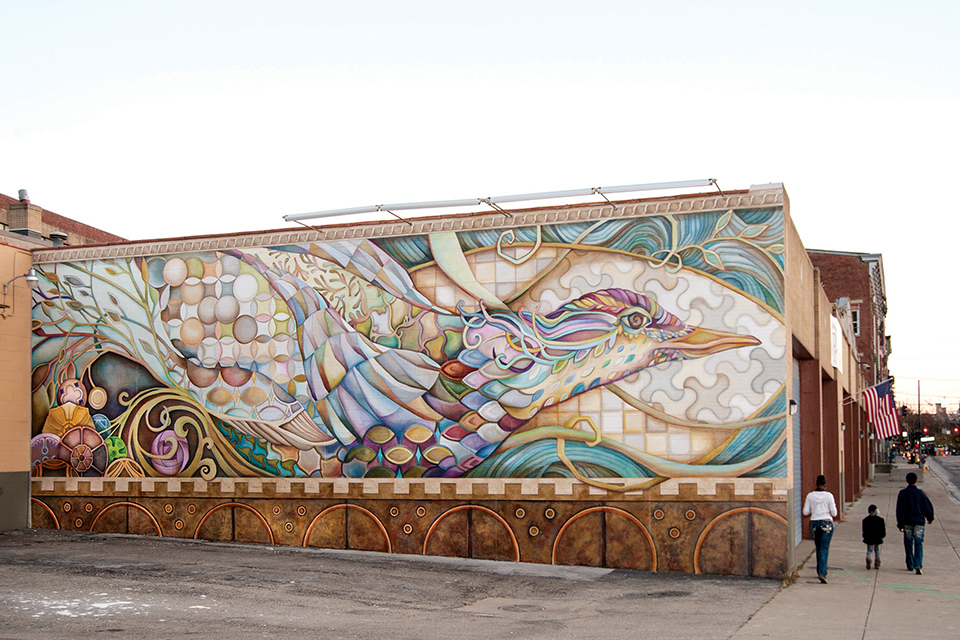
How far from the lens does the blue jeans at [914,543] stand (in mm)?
17125

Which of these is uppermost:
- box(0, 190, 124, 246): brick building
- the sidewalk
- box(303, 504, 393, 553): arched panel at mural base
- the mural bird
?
box(0, 190, 124, 246): brick building

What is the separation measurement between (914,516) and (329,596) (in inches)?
408

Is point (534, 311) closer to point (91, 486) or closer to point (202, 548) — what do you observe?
point (202, 548)

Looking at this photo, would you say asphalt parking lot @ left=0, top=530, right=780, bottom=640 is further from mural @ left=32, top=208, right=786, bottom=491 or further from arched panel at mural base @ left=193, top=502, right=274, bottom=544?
mural @ left=32, top=208, right=786, bottom=491

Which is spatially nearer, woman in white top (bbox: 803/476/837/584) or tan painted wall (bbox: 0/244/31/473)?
woman in white top (bbox: 803/476/837/584)

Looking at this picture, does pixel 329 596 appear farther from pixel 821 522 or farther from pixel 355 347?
pixel 821 522

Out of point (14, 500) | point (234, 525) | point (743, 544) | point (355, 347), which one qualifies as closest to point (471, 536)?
point (355, 347)

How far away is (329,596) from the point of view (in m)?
13.5

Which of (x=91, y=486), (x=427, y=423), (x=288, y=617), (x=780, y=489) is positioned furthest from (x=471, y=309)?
(x=91, y=486)

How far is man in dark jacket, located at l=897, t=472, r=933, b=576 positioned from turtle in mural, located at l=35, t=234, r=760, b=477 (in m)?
4.34

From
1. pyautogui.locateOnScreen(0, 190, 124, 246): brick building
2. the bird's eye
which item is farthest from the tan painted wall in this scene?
the bird's eye

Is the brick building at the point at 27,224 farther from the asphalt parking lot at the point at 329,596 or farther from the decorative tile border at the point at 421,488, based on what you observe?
the asphalt parking lot at the point at 329,596

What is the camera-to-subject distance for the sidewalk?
1179 cm

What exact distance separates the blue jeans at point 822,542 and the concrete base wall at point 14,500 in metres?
15.6
